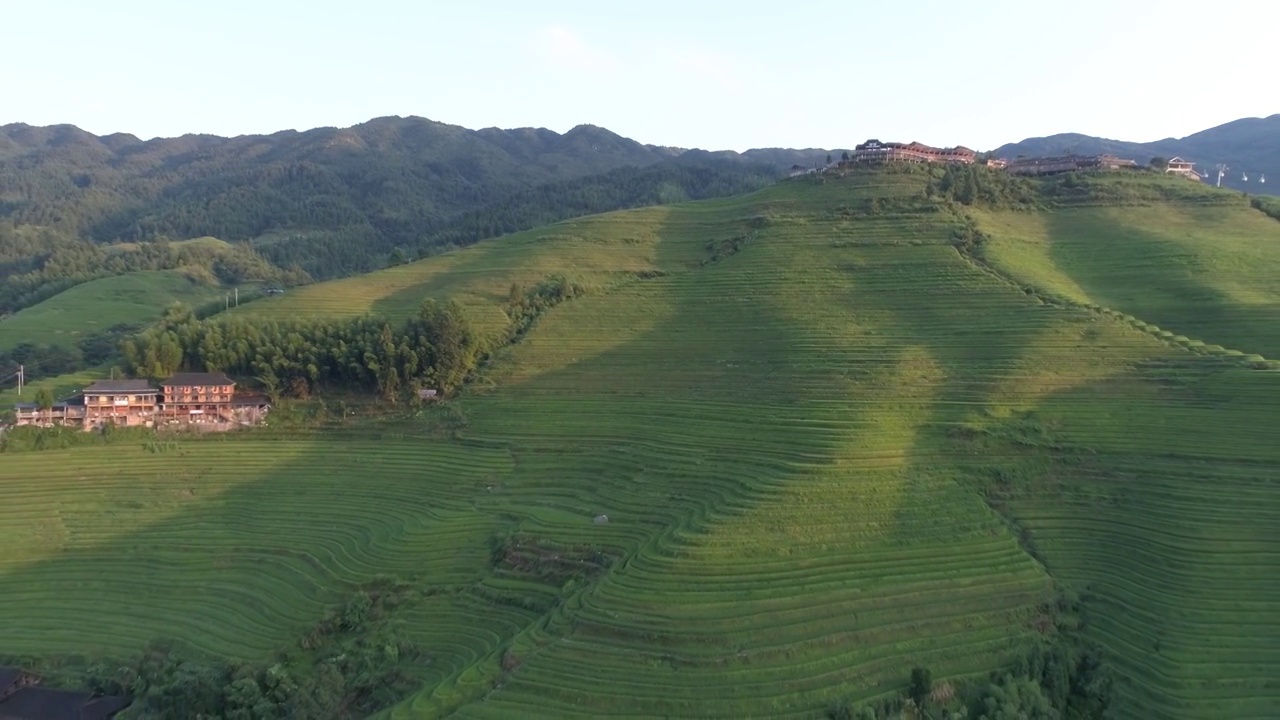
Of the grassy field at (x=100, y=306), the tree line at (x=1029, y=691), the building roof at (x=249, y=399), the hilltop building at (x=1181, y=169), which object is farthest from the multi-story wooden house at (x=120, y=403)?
the hilltop building at (x=1181, y=169)

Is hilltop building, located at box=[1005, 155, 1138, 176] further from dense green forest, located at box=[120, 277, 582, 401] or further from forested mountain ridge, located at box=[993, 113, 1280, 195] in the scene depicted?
forested mountain ridge, located at box=[993, 113, 1280, 195]

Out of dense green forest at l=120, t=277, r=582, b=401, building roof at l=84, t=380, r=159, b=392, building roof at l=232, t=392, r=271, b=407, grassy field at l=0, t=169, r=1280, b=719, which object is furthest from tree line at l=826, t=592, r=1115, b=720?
building roof at l=84, t=380, r=159, b=392

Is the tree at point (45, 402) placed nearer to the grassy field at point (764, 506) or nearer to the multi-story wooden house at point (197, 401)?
the grassy field at point (764, 506)

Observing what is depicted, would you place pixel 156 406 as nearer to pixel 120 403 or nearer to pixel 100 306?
pixel 120 403

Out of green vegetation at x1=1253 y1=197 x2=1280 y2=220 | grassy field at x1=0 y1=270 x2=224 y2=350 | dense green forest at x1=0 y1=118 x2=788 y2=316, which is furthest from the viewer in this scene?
dense green forest at x1=0 y1=118 x2=788 y2=316

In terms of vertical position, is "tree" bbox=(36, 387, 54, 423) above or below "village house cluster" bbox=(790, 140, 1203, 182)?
below
